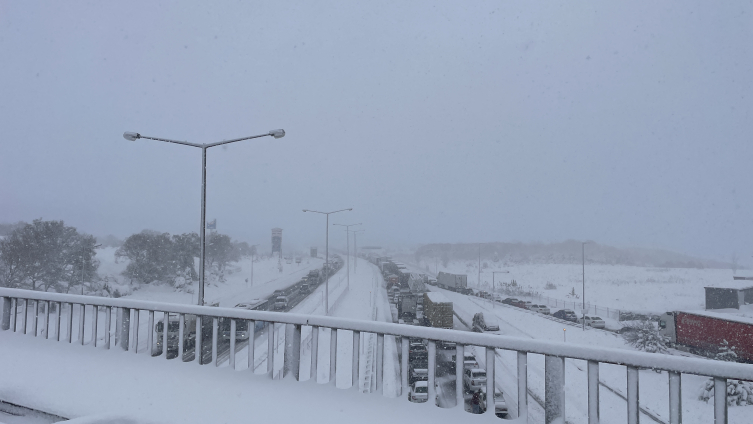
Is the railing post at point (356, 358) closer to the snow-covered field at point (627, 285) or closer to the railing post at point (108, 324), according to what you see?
the railing post at point (108, 324)

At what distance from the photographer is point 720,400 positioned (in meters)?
2.96

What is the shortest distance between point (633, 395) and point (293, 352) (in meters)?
3.48

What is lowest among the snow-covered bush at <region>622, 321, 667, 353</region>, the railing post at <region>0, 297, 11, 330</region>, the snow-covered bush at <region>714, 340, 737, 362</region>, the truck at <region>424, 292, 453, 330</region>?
the snow-covered bush at <region>622, 321, 667, 353</region>

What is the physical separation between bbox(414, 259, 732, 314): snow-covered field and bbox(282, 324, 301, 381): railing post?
37.0 metres

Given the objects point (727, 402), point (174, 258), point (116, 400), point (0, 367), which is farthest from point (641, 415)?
point (174, 258)

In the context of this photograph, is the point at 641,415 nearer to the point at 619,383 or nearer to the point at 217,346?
the point at 619,383

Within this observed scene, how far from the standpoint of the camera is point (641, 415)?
10.8 ft

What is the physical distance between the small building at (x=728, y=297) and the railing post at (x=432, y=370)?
32.6 m

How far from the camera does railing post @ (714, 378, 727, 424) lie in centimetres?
290

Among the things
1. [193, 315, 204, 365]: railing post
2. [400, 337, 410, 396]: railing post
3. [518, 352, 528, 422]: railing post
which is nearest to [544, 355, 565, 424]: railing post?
[518, 352, 528, 422]: railing post

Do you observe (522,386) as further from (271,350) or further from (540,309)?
(540,309)

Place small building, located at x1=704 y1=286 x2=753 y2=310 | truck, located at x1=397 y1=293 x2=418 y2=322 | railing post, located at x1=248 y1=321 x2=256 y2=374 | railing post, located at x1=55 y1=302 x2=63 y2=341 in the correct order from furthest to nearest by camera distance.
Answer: truck, located at x1=397 y1=293 x2=418 y2=322
small building, located at x1=704 y1=286 x2=753 y2=310
railing post, located at x1=55 y1=302 x2=63 y2=341
railing post, located at x1=248 y1=321 x2=256 y2=374

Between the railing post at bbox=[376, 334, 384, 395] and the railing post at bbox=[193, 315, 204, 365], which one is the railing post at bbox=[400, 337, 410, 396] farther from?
the railing post at bbox=[193, 315, 204, 365]

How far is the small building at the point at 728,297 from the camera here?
26250mm
